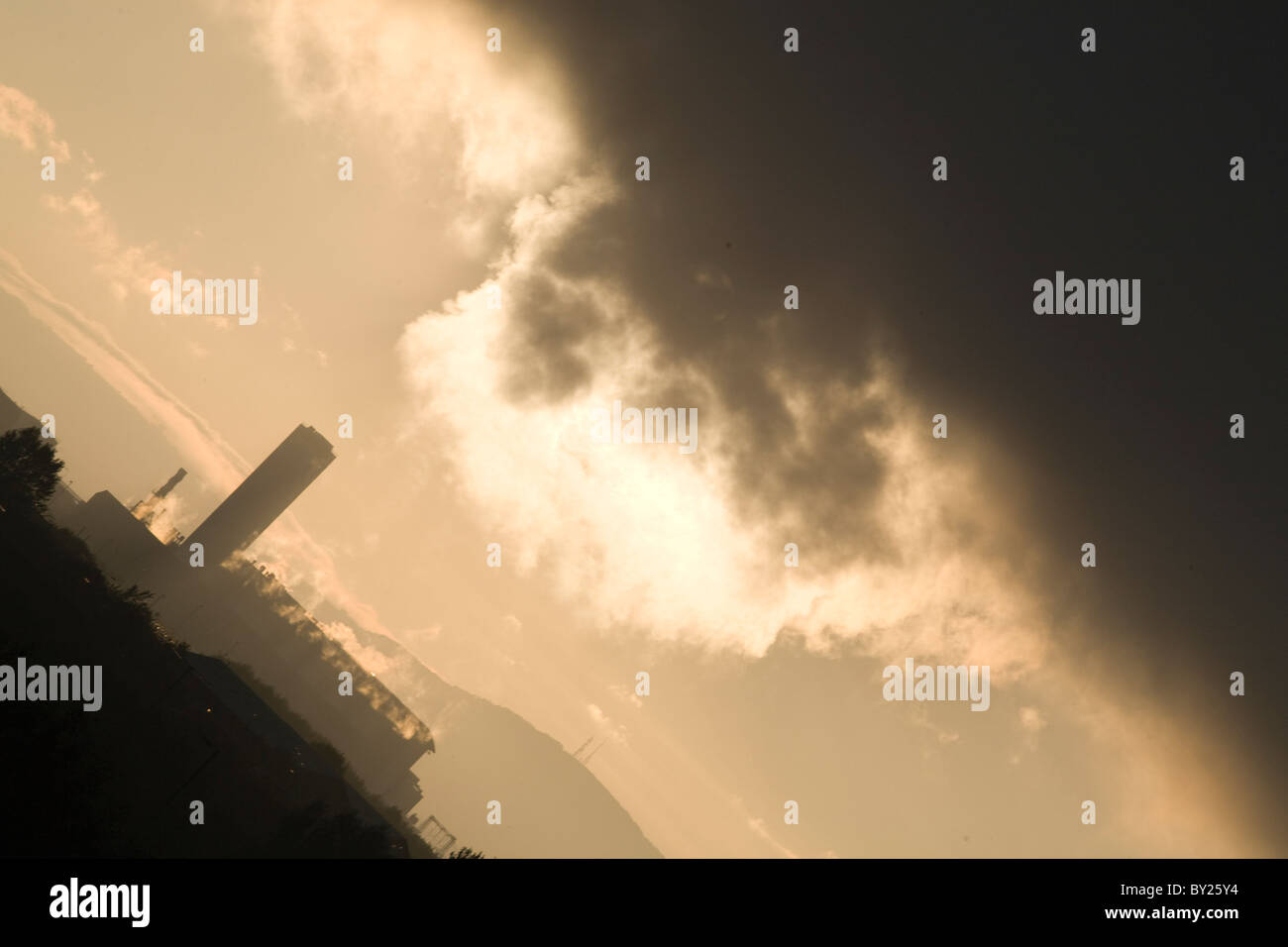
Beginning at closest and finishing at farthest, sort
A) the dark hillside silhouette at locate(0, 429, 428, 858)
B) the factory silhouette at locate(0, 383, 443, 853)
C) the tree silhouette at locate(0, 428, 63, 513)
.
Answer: the dark hillside silhouette at locate(0, 429, 428, 858) → the tree silhouette at locate(0, 428, 63, 513) → the factory silhouette at locate(0, 383, 443, 853)

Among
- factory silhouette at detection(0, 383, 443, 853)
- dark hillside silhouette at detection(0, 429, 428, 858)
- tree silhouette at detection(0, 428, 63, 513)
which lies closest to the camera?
dark hillside silhouette at detection(0, 429, 428, 858)

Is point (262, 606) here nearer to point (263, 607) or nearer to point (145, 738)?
point (263, 607)

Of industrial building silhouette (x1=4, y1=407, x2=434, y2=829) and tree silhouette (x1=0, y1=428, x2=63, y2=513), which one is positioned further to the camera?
industrial building silhouette (x1=4, y1=407, x2=434, y2=829)

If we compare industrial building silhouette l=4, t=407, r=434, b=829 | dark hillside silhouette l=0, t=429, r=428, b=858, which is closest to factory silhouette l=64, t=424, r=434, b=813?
industrial building silhouette l=4, t=407, r=434, b=829

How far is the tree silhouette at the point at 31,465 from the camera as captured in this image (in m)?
35.1

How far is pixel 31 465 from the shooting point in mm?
38656

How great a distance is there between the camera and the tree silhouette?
35.1 meters

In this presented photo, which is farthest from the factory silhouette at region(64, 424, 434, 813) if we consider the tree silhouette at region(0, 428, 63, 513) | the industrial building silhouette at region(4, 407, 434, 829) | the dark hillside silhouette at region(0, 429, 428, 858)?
the dark hillside silhouette at region(0, 429, 428, 858)

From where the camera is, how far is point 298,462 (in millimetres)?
69625

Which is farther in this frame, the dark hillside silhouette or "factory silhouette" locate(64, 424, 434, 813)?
"factory silhouette" locate(64, 424, 434, 813)

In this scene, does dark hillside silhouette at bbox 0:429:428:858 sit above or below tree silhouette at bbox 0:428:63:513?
below

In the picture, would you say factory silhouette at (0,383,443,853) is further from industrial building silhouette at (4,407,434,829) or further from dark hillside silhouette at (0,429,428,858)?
dark hillside silhouette at (0,429,428,858)
